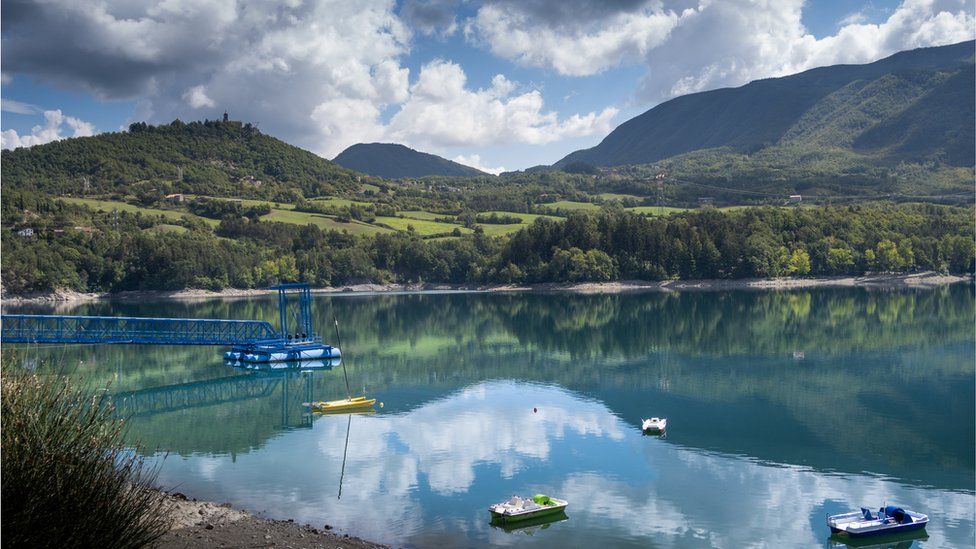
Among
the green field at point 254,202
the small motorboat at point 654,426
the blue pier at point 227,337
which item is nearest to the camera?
the small motorboat at point 654,426

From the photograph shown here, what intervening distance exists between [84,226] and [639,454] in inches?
5347

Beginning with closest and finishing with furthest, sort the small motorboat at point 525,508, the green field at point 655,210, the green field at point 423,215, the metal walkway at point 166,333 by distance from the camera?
1. the small motorboat at point 525,508
2. the metal walkway at point 166,333
3. the green field at point 655,210
4. the green field at point 423,215

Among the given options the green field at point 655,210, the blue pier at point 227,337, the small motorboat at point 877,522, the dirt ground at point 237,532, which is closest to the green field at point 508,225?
the green field at point 655,210

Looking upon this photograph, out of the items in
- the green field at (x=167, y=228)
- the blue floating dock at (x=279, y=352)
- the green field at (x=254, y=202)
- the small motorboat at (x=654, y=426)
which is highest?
the green field at (x=254, y=202)

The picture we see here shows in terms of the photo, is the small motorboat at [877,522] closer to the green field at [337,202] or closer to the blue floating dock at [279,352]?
the blue floating dock at [279,352]

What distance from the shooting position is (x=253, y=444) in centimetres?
3325

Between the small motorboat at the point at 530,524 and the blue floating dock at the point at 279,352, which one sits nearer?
the small motorboat at the point at 530,524

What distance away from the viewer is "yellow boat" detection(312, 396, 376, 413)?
39469mm

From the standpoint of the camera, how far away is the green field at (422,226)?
16875 centimetres

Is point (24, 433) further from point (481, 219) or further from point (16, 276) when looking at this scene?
point (481, 219)

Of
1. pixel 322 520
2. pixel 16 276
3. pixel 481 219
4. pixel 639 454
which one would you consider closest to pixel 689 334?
pixel 639 454

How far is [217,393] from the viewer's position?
46.0 metres

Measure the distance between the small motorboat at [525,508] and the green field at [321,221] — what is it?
470 feet

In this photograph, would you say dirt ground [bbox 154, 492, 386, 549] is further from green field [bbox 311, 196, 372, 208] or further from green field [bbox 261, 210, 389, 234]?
green field [bbox 311, 196, 372, 208]
